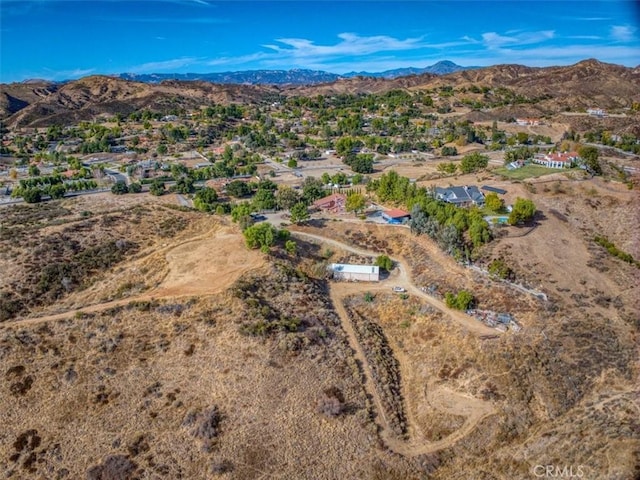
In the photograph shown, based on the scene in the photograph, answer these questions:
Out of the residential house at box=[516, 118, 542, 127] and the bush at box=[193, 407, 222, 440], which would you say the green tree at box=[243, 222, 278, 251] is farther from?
→ the residential house at box=[516, 118, 542, 127]

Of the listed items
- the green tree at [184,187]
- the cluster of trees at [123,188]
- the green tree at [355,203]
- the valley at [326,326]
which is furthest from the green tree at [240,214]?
the cluster of trees at [123,188]

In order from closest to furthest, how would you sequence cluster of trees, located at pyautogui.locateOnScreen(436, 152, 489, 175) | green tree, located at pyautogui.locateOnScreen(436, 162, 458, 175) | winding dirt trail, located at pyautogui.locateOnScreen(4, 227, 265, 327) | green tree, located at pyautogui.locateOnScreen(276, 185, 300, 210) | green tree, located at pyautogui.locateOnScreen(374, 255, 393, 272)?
1. winding dirt trail, located at pyautogui.locateOnScreen(4, 227, 265, 327)
2. green tree, located at pyautogui.locateOnScreen(374, 255, 393, 272)
3. green tree, located at pyautogui.locateOnScreen(276, 185, 300, 210)
4. green tree, located at pyautogui.locateOnScreen(436, 162, 458, 175)
5. cluster of trees, located at pyautogui.locateOnScreen(436, 152, 489, 175)

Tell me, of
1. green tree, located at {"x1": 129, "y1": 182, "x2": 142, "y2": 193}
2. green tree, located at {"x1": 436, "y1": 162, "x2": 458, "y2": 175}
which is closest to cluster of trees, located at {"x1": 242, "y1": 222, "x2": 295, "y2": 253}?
green tree, located at {"x1": 129, "y1": 182, "x2": 142, "y2": 193}

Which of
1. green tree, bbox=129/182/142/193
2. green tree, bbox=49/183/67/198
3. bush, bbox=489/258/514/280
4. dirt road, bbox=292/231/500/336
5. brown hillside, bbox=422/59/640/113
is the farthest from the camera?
brown hillside, bbox=422/59/640/113

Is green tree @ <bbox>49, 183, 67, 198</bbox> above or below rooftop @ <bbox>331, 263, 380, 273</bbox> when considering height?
above

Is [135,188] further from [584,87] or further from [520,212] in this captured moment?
[584,87]

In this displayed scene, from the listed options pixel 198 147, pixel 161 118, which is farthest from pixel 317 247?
pixel 161 118

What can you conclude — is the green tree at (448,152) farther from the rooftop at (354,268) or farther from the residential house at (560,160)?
the rooftop at (354,268)

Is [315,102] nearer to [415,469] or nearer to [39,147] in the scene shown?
[39,147]
